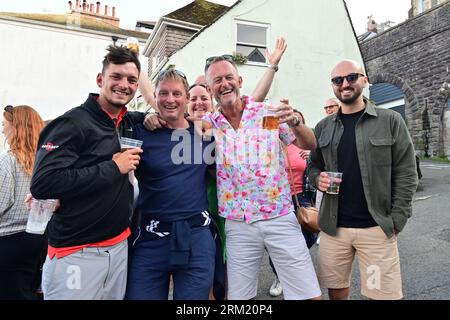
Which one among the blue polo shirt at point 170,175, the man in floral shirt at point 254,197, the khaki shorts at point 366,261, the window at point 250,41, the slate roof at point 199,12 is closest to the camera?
the blue polo shirt at point 170,175

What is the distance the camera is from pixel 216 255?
2273 mm

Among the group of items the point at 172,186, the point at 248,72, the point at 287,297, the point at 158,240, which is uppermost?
the point at 248,72

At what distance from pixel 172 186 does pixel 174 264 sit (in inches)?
19.2

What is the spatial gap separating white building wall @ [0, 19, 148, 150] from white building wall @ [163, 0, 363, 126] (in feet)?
32.0

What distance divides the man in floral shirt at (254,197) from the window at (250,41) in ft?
33.3

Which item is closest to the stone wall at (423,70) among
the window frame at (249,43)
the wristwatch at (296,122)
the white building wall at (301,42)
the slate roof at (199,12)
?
the white building wall at (301,42)

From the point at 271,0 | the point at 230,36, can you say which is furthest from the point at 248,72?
the point at 271,0

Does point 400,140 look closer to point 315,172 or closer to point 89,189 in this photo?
point 315,172

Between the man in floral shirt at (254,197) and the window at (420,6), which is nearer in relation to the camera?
the man in floral shirt at (254,197)

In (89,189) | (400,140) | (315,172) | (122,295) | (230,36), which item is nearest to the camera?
(89,189)

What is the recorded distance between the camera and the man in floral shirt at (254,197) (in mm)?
2199

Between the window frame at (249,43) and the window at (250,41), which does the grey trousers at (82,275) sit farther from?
the window at (250,41)

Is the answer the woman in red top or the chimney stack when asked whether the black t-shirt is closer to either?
the woman in red top

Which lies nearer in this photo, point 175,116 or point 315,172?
point 175,116
